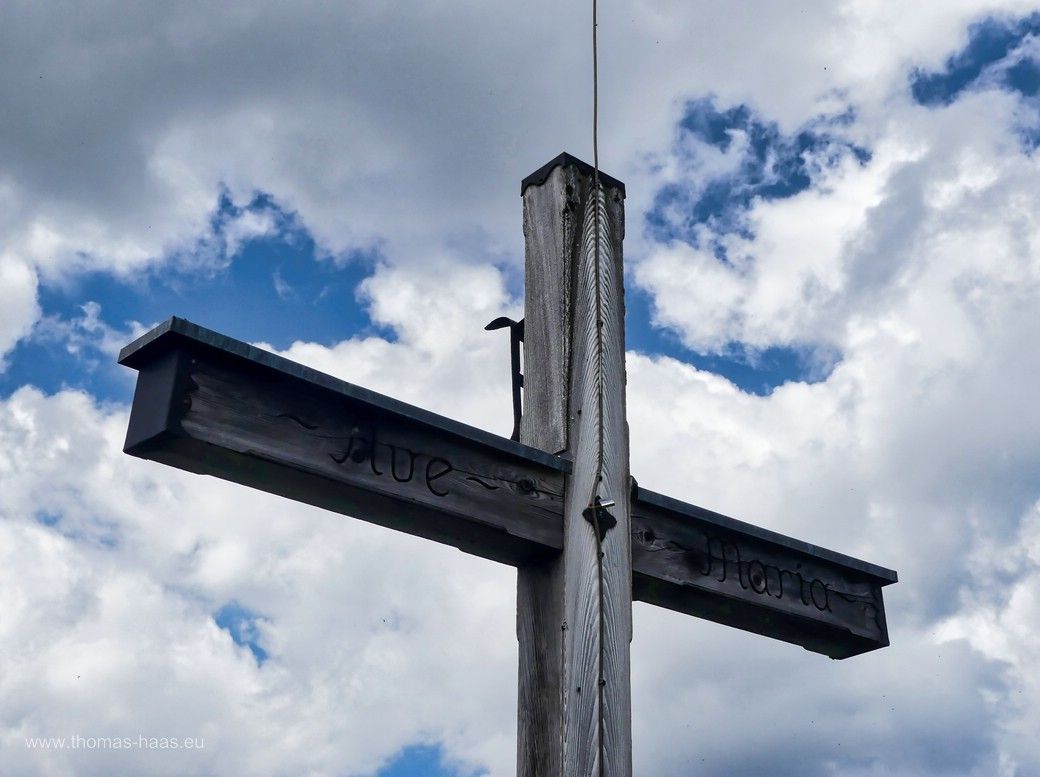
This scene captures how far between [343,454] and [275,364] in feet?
0.72

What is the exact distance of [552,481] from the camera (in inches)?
99.9

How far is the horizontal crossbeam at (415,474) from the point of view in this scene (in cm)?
206

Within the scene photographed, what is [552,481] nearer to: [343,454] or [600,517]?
[600,517]

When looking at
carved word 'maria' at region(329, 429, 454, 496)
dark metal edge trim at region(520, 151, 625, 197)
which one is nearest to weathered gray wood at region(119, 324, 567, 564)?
carved word 'maria' at region(329, 429, 454, 496)

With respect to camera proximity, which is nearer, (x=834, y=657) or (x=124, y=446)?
(x=124, y=446)

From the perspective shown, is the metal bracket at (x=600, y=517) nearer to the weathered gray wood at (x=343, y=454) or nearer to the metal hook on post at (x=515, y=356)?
the weathered gray wood at (x=343, y=454)

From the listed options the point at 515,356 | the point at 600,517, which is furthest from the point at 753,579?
the point at 515,356

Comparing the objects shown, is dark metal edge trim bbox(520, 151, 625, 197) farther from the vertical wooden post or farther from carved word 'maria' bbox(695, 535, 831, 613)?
carved word 'maria' bbox(695, 535, 831, 613)

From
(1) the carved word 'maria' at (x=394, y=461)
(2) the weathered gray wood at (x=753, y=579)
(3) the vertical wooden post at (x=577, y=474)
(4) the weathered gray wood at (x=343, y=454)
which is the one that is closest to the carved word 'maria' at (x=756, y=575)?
(2) the weathered gray wood at (x=753, y=579)

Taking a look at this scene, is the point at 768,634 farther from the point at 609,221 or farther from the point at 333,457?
the point at 333,457

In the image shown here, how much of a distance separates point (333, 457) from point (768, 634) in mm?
1384

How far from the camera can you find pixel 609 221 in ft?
9.41

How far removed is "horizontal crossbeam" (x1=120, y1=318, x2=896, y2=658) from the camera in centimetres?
206

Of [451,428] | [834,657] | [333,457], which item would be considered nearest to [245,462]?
[333,457]
